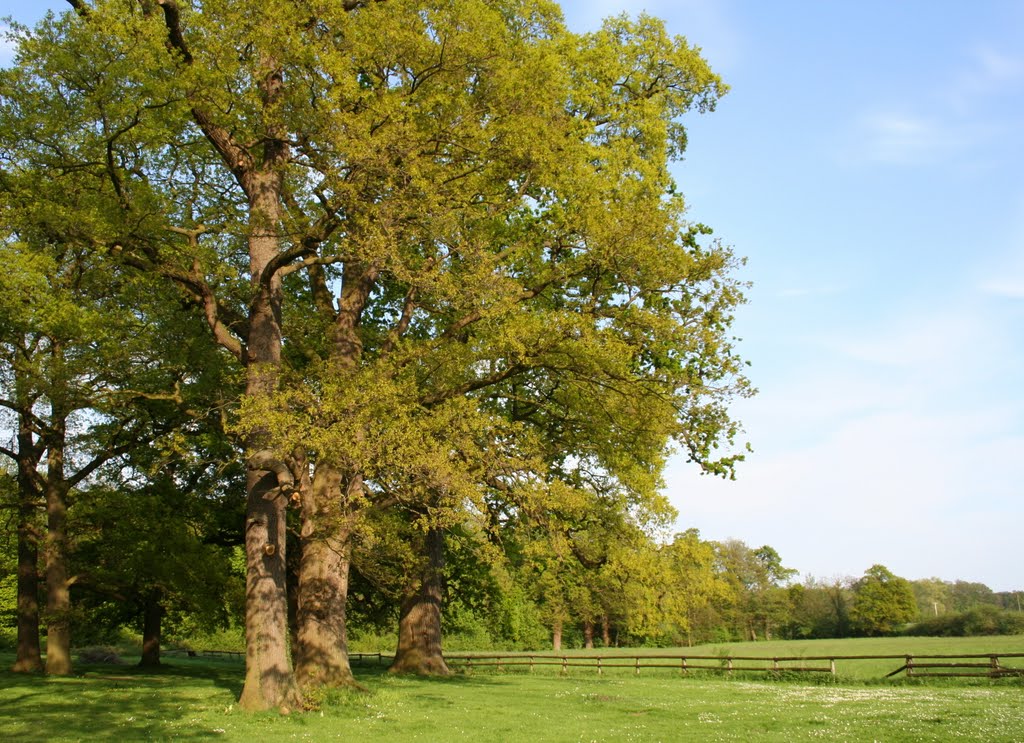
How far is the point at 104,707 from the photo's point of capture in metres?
16.6

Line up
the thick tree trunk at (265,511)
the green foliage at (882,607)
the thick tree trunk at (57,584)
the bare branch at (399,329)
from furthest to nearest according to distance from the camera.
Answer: the green foliage at (882,607) → the thick tree trunk at (57,584) → the bare branch at (399,329) → the thick tree trunk at (265,511)

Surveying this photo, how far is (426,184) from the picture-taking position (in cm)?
1506

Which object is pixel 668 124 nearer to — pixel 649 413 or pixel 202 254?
pixel 649 413

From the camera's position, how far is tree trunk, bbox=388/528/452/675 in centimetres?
2777

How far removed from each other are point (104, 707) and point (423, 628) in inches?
512

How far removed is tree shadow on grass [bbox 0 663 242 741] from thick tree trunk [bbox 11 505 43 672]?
1394 mm

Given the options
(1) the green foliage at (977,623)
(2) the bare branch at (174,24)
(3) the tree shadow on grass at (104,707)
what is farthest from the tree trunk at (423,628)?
(1) the green foliage at (977,623)

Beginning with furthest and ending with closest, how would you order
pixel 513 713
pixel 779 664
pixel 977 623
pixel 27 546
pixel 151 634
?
pixel 977 623, pixel 779 664, pixel 151 634, pixel 27 546, pixel 513 713

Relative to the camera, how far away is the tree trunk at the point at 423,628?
27.8m

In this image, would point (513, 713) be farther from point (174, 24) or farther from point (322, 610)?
point (174, 24)

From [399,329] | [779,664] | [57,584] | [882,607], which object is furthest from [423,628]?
[882,607]

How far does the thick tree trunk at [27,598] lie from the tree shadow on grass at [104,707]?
1.39 metres

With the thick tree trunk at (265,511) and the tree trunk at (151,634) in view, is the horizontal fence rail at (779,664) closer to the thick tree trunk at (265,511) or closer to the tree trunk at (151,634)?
the tree trunk at (151,634)

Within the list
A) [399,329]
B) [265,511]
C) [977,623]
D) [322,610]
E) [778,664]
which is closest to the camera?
[265,511]
